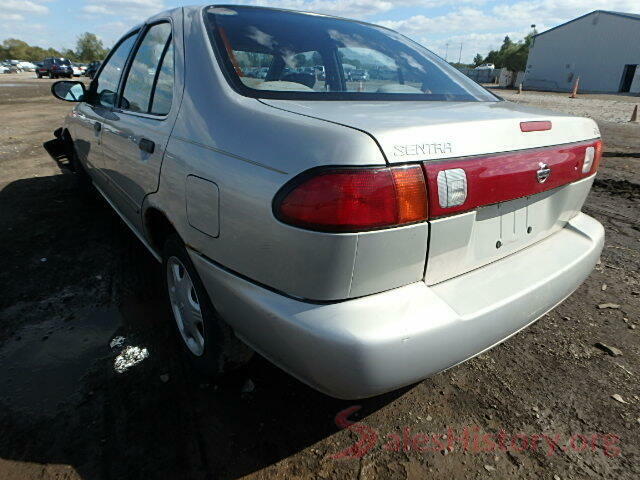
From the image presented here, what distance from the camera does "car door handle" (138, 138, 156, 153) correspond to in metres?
2.11

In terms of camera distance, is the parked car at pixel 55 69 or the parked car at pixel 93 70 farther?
the parked car at pixel 55 69

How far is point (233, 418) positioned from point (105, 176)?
2184mm

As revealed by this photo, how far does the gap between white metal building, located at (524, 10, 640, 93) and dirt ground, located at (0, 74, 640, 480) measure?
4540 centimetres

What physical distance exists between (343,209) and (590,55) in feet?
163

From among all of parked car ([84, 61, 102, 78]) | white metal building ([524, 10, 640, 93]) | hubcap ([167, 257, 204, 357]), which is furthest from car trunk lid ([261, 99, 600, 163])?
white metal building ([524, 10, 640, 93])

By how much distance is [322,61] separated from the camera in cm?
232

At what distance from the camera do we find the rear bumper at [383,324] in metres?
1.33

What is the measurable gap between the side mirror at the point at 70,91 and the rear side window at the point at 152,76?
4.36 feet

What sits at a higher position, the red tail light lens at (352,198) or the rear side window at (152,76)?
the rear side window at (152,76)

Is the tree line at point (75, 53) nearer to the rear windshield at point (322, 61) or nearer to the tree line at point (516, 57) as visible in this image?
the tree line at point (516, 57)

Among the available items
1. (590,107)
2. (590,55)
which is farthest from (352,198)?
(590,55)

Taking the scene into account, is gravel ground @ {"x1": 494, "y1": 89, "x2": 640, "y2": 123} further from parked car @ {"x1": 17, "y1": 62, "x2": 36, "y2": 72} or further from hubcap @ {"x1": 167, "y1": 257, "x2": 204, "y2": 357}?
parked car @ {"x1": 17, "y1": 62, "x2": 36, "y2": 72}

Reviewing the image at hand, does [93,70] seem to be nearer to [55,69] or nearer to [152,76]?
[55,69]

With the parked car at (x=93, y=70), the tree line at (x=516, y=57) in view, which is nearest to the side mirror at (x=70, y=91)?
the parked car at (x=93, y=70)
